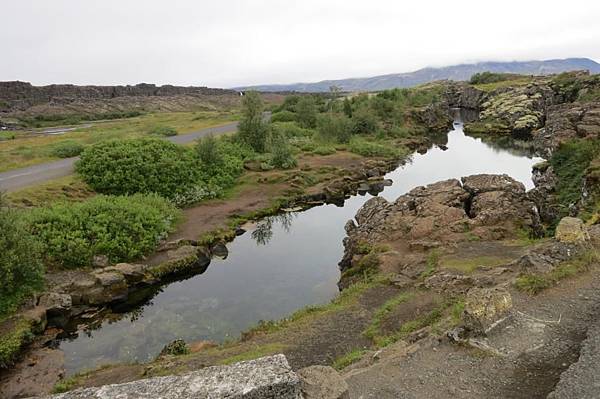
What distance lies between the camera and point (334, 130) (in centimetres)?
7819

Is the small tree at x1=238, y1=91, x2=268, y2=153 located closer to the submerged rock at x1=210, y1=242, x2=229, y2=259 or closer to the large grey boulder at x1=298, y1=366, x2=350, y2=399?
the submerged rock at x1=210, y1=242, x2=229, y2=259

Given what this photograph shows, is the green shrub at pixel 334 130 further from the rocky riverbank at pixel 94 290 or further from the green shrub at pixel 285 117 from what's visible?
the rocky riverbank at pixel 94 290

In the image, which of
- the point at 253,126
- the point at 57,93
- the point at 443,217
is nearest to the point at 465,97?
the point at 253,126

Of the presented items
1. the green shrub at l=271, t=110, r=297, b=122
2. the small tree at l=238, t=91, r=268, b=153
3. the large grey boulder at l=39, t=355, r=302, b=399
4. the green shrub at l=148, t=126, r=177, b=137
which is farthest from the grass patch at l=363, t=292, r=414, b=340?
the green shrub at l=271, t=110, r=297, b=122

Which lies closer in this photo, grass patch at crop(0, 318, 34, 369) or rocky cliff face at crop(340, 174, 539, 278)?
grass patch at crop(0, 318, 34, 369)

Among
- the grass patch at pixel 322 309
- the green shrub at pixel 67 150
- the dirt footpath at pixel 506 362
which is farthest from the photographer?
the green shrub at pixel 67 150

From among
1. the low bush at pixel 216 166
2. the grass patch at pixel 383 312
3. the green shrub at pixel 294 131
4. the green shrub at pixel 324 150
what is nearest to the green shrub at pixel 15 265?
the grass patch at pixel 383 312

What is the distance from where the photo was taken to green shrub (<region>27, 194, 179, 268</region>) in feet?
98.1

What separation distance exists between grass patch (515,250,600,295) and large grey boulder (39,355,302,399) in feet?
36.9

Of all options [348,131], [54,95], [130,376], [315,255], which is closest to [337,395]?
[130,376]

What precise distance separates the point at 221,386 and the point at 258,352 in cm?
957

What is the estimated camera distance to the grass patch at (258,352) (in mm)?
17330

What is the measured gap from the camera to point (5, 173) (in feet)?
147

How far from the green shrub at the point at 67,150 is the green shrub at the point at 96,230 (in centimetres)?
2193
